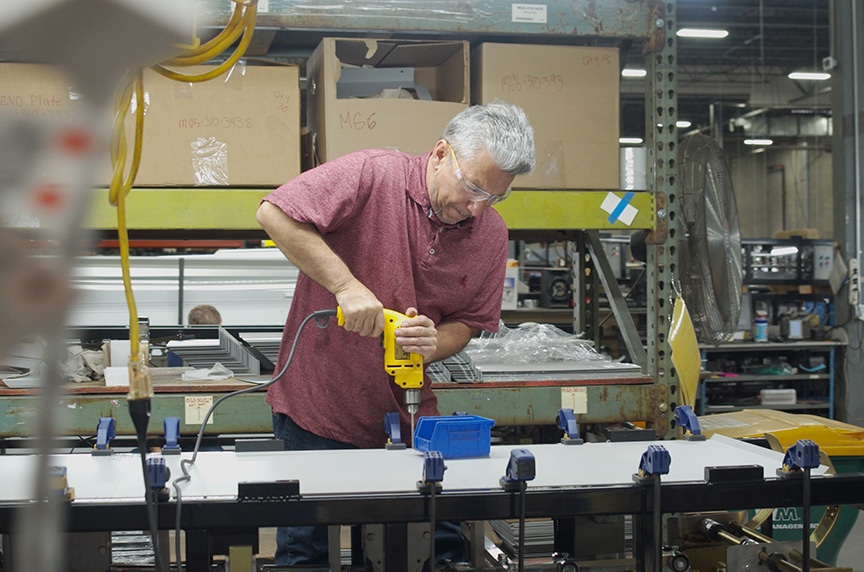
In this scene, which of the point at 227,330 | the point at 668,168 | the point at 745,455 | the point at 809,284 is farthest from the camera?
the point at 809,284

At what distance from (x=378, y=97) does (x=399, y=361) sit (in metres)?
0.95

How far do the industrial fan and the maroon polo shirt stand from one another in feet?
3.38

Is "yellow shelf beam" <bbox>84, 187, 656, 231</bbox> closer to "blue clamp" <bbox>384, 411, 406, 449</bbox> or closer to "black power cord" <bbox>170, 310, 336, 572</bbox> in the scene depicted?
"black power cord" <bbox>170, 310, 336, 572</bbox>

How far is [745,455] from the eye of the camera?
1691mm

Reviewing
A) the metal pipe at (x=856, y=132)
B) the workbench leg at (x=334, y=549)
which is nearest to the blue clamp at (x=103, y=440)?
the workbench leg at (x=334, y=549)

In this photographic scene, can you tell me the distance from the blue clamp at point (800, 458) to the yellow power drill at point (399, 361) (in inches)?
28.3

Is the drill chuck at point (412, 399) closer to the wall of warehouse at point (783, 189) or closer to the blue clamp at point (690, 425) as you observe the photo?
the blue clamp at point (690, 425)

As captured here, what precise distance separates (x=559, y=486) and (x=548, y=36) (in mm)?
1497

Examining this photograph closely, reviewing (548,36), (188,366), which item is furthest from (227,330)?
(548,36)

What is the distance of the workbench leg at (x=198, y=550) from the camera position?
129cm

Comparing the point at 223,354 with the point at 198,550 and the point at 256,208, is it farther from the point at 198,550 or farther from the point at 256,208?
the point at 198,550

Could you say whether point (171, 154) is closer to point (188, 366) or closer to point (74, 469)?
point (188, 366)

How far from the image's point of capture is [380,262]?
1.82 meters

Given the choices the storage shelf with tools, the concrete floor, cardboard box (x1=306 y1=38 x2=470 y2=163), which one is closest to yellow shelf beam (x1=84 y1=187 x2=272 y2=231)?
cardboard box (x1=306 y1=38 x2=470 y2=163)
